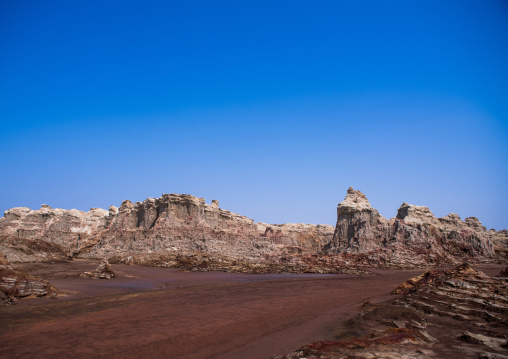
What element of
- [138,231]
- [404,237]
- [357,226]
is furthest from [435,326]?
[138,231]

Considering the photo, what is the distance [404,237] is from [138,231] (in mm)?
53142

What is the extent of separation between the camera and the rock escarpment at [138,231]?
199 feet

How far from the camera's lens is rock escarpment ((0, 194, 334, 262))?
60.5 meters

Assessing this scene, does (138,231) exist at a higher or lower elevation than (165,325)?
higher

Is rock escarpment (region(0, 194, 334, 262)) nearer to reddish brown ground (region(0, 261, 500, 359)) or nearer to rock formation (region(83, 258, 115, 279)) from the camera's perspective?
rock formation (region(83, 258, 115, 279))

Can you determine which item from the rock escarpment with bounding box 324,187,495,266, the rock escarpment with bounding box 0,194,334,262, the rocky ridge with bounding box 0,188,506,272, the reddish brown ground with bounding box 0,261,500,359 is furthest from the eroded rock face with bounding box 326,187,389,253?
the reddish brown ground with bounding box 0,261,500,359

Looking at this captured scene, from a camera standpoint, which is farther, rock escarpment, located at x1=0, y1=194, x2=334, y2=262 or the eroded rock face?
the eroded rock face

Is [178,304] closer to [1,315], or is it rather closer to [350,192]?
[1,315]

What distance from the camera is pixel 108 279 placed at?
28.6 m

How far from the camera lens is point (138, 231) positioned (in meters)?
67.1

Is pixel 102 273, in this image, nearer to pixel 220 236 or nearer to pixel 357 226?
pixel 220 236

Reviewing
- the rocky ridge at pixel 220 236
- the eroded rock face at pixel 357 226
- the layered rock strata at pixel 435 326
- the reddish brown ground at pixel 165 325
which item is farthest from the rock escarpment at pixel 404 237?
the reddish brown ground at pixel 165 325

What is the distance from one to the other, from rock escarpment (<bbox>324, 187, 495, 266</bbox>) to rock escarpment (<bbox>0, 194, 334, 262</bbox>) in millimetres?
16350

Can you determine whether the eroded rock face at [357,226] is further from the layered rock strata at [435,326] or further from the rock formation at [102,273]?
the rock formation at [102,273]
